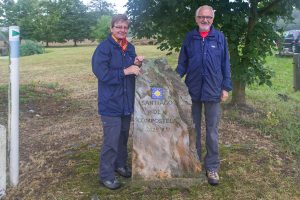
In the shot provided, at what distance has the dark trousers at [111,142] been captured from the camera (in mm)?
4477

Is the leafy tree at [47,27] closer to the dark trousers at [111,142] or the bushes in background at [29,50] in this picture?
the bushes in background at [29,50]

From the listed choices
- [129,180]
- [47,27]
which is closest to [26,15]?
[47,27]

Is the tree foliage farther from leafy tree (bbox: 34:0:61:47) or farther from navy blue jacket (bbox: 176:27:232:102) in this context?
navy blue jacket (bbox: 176:27:232:102)

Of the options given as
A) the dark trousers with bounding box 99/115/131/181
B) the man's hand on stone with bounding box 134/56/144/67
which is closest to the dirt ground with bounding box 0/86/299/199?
the dark trousers with bounding box 99/115/131/181

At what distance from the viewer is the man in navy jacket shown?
4.34 m

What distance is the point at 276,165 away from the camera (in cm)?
547

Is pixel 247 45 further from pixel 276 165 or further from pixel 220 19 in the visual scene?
pixel 276 165

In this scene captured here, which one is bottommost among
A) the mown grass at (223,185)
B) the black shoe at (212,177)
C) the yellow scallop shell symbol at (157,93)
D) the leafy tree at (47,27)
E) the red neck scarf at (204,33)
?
the mown grass at (223,185)

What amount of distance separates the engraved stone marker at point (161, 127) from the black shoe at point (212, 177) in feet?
0.71

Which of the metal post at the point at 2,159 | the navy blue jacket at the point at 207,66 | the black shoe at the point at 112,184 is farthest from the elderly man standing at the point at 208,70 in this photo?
the metal post at the point at 2,159

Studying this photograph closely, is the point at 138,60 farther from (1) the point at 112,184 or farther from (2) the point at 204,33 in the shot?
(1) the point at 112,184

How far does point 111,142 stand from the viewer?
178 inches

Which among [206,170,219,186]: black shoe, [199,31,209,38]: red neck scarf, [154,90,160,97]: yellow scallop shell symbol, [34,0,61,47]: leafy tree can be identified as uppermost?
[34,0,61,47]: leafy tree

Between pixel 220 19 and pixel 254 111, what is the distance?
204cm
